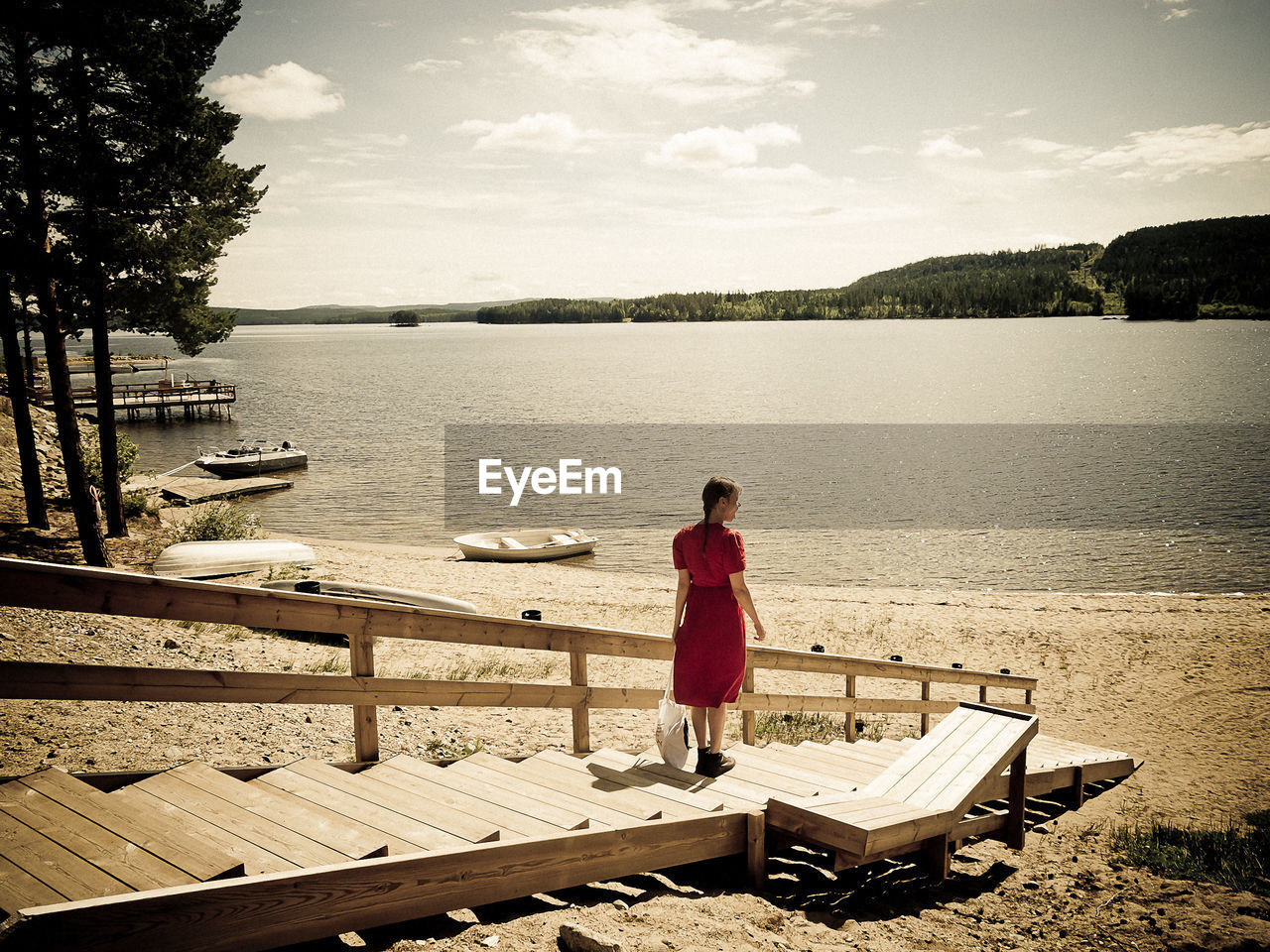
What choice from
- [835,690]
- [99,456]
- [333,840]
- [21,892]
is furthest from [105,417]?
[21,892]

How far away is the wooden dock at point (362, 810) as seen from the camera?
2586mm

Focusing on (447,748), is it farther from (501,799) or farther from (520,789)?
(501,799)

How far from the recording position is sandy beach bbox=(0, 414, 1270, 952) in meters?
4.12

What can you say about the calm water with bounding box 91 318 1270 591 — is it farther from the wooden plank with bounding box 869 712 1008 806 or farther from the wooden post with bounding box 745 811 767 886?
the wooden post with bounding box 745 811 767 886

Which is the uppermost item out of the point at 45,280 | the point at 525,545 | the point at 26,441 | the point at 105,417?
the point at 45,280

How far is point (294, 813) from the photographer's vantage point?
11.2 ft

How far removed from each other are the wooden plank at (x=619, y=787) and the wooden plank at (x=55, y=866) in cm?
255

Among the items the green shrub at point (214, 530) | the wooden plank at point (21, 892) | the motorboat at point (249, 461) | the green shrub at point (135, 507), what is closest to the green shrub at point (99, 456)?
the green shrub at point (135, 507)

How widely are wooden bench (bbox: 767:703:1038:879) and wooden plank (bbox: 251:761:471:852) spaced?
6.16 feet

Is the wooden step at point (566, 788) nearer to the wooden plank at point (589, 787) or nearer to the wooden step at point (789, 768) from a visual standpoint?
the wooden plank at point (589, 787)

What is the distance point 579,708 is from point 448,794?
152 centimetres

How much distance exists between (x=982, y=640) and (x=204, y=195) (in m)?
21.4

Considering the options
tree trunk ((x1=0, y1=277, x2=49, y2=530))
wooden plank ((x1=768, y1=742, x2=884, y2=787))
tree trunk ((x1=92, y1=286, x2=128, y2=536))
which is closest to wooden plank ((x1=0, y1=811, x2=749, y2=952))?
wooden plank ((x1=768, y1=742, x2=884, y2=787))

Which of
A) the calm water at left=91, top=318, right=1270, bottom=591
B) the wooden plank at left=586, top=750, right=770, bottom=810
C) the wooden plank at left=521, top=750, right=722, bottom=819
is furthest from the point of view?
the calm water at left=91, top=318, right=1270, bottom=591
